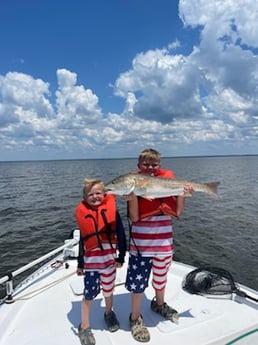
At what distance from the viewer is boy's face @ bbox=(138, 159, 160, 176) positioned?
3.81 metres

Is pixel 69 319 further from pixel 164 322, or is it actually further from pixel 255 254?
pixel 255 254

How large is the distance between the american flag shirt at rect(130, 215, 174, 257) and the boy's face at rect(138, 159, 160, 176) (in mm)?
612

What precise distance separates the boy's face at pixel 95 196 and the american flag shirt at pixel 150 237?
0.56 metres

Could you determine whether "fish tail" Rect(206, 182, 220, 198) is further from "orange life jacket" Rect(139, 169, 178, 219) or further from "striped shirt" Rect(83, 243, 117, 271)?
"striped shirt" Rect(83, 243, 117, 271)

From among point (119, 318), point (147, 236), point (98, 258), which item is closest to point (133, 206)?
point (147, 236)

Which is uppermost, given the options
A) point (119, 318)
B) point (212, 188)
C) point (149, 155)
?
point (149, 155)

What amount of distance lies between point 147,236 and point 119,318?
1430 millimetres

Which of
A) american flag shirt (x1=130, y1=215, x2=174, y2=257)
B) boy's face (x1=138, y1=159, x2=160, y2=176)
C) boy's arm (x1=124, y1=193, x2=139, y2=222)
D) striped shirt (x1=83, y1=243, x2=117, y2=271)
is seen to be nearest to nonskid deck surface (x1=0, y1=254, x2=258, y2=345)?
striped shirt (x1=83, y1=243, x2=117, y2=271)

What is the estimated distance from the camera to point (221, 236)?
46.8ft

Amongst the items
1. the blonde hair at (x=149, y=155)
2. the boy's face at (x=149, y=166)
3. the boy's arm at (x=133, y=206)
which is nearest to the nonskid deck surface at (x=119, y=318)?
the boy's arm at (x=133, y=206)

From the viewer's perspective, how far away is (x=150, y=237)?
3791 mm

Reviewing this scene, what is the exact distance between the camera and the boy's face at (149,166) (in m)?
3.81

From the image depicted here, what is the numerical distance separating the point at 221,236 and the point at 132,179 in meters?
12.1

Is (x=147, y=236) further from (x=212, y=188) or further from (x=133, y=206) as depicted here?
(x=212, y=188)
